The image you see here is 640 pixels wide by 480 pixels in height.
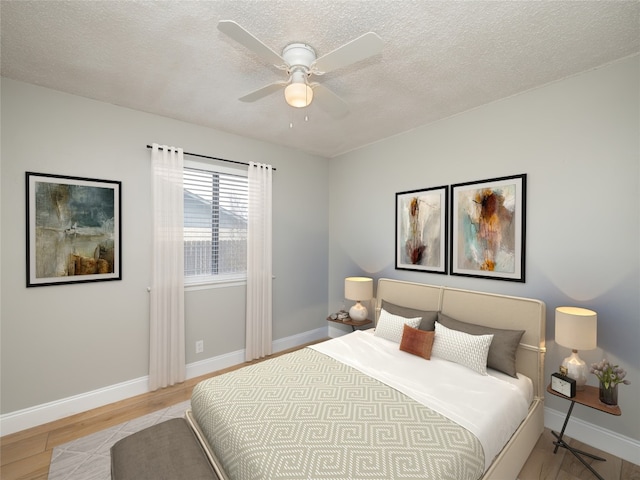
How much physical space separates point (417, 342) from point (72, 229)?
10.3 feet

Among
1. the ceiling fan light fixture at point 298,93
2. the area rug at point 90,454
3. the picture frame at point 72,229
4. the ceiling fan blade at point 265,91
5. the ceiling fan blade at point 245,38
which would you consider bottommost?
the area rug at point 90,454

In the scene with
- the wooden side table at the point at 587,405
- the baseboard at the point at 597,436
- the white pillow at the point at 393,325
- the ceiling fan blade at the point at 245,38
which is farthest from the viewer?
the white pillow at the point at 393,325

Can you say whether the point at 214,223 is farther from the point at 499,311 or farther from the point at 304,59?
the point at 499,311

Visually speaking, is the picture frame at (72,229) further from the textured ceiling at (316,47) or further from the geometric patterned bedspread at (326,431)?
the geometric patterned bedspread at (326,431)

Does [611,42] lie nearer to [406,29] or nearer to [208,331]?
[406,29]

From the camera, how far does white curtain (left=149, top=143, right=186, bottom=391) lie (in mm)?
2953

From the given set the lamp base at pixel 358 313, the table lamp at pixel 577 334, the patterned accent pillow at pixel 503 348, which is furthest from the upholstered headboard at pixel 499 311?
the lamp base at pixel 358 313

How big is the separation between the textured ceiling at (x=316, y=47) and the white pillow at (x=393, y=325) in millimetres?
2027

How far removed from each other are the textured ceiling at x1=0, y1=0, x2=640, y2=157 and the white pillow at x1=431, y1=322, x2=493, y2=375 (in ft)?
6.69

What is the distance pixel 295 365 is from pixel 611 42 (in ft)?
10.1

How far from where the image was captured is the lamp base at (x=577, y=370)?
2057 millimetres

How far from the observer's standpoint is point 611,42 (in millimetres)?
1883

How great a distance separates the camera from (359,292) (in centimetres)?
356

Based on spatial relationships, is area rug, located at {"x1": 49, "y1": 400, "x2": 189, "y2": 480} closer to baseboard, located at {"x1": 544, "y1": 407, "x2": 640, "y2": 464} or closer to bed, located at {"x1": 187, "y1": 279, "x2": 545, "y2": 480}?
bed, located at {"x1": 187, "y1": 279, "x2": 545, "y2": 480}
